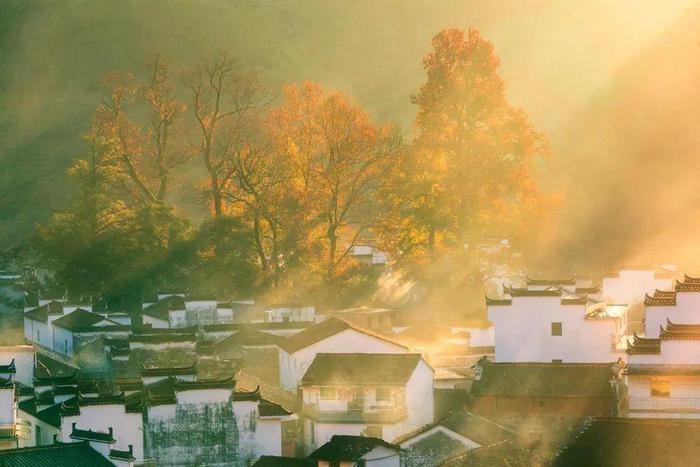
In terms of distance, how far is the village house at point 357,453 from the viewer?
4572 cm

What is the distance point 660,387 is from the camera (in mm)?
49188

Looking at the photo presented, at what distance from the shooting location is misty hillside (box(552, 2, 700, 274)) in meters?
90.4

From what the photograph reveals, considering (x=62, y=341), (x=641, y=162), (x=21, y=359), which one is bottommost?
(x=21, y=359)

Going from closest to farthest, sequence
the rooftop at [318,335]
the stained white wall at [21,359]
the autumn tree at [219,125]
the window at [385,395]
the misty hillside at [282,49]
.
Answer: the window at [385,395] < the stained white wall at [21,359] < the rooftop at [318,335] < the autumn tree at [219,125] < the misty hillside at [282,49]

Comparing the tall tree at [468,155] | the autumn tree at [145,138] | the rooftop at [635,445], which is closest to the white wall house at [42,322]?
the autumn tree at [145,138]

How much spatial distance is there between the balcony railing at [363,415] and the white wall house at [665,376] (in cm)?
674

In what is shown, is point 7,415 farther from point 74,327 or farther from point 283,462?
point 74,327

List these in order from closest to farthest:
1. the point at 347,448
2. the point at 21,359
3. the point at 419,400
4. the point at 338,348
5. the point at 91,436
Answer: the point at 91,436 < the point at 347,448 < the point at 419,400 < the point at 338,348 < the point at 21,359

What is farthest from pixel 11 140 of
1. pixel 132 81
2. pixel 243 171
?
pixel 243 171

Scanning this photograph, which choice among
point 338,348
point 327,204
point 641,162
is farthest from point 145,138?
point 641,162

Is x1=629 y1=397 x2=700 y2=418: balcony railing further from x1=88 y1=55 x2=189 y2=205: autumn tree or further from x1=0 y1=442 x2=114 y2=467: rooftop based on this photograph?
x1=88 y1=55 x2=189 y2=205: autumn tree

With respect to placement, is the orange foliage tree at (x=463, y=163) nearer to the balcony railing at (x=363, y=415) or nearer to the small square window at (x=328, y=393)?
the small square window at (x=328, y=393)

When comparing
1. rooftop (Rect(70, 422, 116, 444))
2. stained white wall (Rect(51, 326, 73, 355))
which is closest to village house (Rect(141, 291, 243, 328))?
stained white wall (Rect(51, 326, 73, 355))

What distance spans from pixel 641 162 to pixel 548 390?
5234 cm
